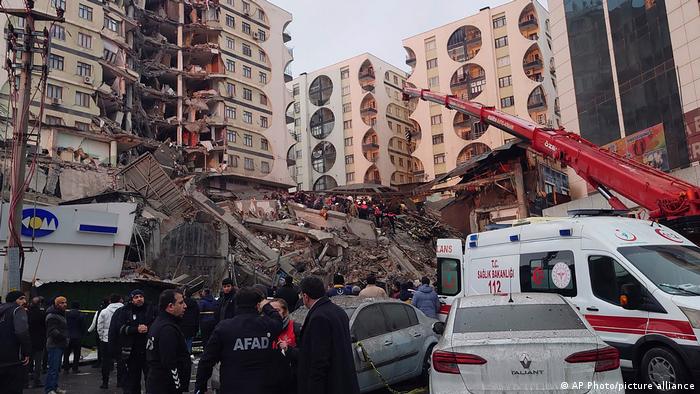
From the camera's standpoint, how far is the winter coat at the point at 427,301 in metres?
9.84

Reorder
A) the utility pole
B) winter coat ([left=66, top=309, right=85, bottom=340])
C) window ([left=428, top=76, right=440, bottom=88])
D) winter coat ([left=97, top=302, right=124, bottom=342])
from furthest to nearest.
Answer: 1. window ([left=428, top=76, right=440, bottom=88])
2. the utility pole
3. winter coat ([left=66, top=309, right=85, bottom=340])
4. winter coat ([left=97, top=302, right=124, bottom=342])

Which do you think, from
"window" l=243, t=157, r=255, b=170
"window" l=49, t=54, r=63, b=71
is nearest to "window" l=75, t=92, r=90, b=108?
"window" l=49, t=54, r=63, b=71

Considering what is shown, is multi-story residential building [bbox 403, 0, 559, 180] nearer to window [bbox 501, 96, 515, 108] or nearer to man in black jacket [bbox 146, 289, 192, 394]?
window [bbox 501, 96, 515, 108]

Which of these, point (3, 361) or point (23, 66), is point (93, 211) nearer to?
point (23, 66)

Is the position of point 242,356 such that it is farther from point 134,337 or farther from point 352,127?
point 352,127

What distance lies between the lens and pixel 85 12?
133ft

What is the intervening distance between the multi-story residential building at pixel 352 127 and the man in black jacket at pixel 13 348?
198ft

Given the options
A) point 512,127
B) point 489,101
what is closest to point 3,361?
point 512,127

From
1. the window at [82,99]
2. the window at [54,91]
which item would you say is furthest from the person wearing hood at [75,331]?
the window at [82,99]

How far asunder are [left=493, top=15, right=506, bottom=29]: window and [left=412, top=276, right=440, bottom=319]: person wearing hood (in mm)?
53747

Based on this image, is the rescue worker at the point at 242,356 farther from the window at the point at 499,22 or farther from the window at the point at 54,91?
the window at the point at 499,22

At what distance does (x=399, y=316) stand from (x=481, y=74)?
178 feet

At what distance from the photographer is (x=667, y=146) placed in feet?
73.7

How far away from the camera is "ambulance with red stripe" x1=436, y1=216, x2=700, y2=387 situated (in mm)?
6289
